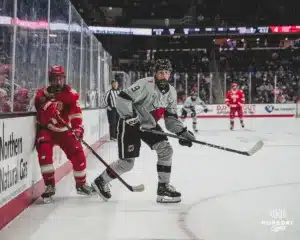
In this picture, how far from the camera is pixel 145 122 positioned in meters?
3.63

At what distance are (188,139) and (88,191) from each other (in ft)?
2.84

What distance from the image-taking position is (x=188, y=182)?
4570mm

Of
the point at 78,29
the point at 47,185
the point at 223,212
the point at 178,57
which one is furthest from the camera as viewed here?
the point at 178,57

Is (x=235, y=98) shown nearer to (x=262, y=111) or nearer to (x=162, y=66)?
(x=262, y=111)

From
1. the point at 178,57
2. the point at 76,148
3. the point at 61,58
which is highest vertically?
the point at 178,57

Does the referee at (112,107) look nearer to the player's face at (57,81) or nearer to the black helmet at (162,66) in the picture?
the player's face at (57,81)

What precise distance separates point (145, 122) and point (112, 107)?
17.3 ft

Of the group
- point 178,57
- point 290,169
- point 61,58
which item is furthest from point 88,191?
point 178,57

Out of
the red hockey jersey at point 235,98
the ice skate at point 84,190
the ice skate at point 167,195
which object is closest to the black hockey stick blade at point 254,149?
the ice skate at point 167,195

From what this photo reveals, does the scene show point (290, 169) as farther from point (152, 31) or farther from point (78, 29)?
point (152, 31)

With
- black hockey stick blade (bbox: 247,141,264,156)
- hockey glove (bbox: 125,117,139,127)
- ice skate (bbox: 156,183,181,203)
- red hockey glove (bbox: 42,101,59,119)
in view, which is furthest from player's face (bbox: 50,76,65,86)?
black hockey stick blade (bbox: 247,141,264,156)

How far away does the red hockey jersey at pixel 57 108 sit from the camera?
3666 mm
